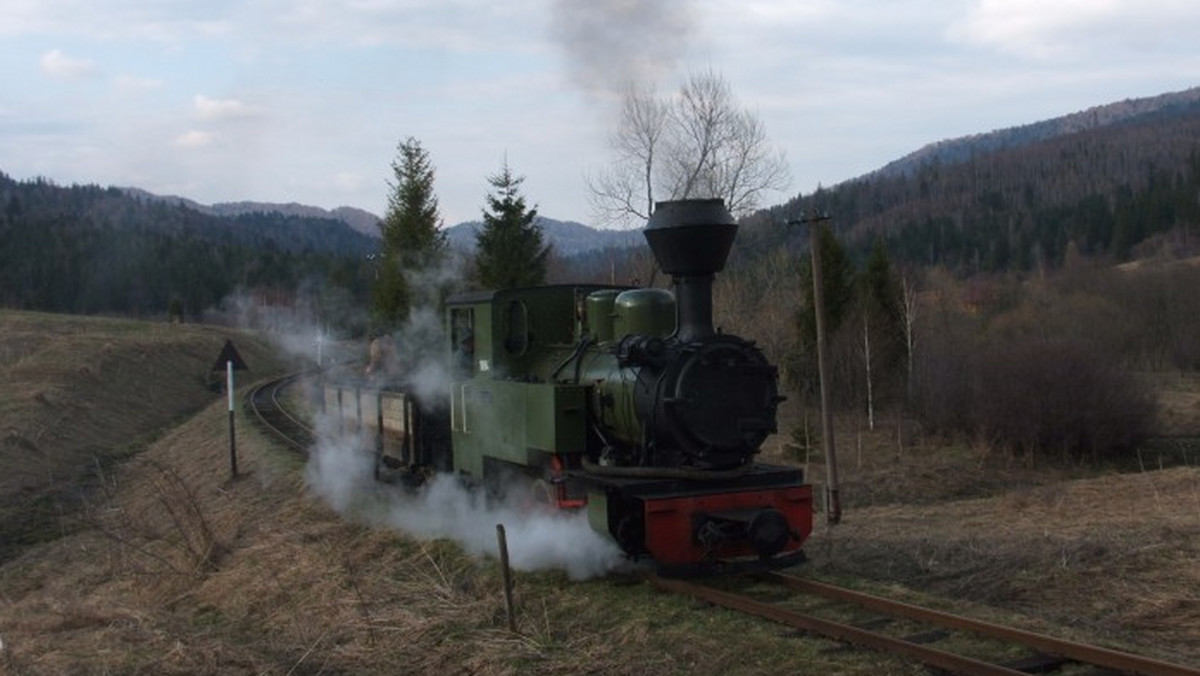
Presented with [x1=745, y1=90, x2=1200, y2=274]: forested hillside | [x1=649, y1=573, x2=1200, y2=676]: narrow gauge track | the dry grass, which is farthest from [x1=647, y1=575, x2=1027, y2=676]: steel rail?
[x1=745, y1=90, x2=1200, y2=274]: forested hillside

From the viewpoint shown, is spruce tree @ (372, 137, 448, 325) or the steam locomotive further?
spruce tree @ (372, 137, 448, 325)

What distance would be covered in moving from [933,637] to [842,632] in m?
0.66

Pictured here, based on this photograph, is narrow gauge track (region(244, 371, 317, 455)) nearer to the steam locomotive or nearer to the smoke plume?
the smoke plume

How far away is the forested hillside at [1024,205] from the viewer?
99000 millimetres

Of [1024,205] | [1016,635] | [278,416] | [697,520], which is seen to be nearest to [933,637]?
[1016,635]

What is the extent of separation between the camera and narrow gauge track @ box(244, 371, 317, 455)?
25219 mm

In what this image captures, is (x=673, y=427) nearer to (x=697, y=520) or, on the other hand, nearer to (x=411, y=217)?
(x=697, y=520)

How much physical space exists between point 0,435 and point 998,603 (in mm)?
24473

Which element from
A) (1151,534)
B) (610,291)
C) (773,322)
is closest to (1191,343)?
(773,322)

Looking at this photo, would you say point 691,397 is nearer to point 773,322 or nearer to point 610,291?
point 610,291

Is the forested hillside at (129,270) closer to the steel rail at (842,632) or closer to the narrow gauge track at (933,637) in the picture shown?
the steel rail at (842,632)

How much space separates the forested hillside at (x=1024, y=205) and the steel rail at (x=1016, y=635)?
1182 inches

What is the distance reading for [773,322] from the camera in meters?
36.9

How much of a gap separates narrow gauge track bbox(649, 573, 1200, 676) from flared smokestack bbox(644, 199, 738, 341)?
2.47m
